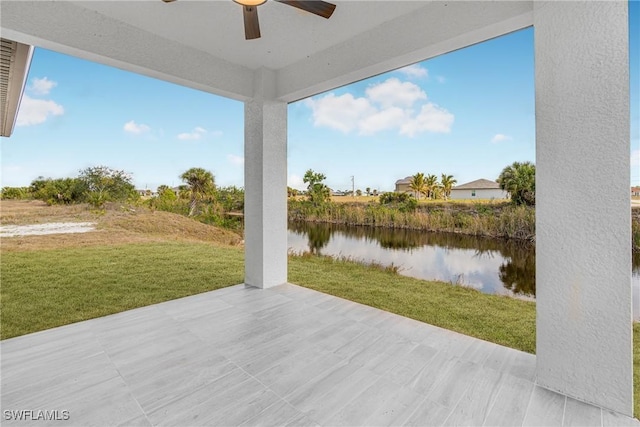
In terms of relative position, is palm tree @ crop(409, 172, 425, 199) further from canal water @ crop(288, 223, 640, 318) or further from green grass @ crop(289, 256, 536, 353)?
Answer: green grass @ crop(289, 256, 536, 353)

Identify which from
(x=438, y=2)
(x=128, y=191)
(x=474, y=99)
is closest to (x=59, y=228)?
(x=128, y=191)

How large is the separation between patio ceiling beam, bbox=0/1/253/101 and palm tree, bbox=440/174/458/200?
9.40ft

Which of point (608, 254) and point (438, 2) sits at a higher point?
point (438, 2)

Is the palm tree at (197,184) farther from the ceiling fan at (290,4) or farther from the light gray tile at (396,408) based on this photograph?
the light gray tile at (396,408)

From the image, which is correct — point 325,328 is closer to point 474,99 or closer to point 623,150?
point 623,150

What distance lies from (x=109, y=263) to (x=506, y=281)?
603 centimetres

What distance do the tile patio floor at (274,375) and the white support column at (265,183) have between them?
110 cm

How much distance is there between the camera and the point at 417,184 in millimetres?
4074

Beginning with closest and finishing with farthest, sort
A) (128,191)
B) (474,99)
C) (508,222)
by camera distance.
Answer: (508,222)
(474,99)
(128,191)

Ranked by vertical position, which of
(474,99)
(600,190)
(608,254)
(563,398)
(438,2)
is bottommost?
(563,398)

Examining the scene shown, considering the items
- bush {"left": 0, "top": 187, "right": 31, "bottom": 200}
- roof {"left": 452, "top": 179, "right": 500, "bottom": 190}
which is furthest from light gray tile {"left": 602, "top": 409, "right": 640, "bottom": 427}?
bush {"left": 0, "top": 187, "right": 31, "bottom": 200}

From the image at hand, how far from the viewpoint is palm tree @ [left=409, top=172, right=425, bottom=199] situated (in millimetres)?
4008

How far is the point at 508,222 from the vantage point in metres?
3.38

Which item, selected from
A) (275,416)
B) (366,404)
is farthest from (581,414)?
(275,416)
